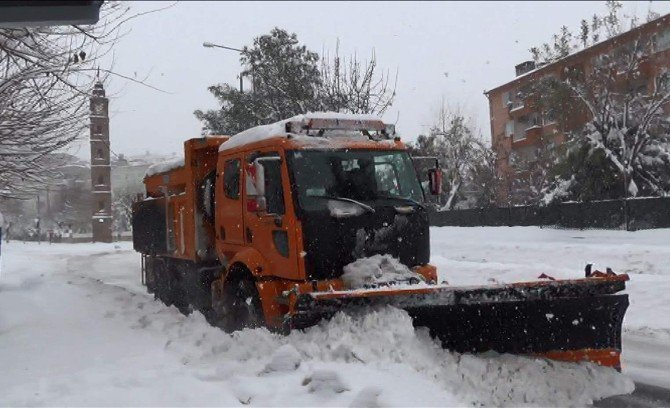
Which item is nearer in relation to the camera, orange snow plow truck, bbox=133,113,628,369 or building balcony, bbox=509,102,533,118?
orange snow plow truck, bbox=133,113,628,369

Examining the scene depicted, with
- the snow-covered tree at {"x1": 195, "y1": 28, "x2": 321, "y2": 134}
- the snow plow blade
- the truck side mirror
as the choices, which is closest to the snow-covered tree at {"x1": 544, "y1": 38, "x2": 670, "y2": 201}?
the snow-covered tree at {"x1": 195, "y1": 28, "x2": 321, "y2": 134}

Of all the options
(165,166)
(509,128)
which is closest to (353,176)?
(165,166)

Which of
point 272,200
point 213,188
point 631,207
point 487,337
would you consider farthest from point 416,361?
point 631,207

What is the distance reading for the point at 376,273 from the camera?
21.3 feet

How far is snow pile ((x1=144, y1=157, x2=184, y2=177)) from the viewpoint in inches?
384

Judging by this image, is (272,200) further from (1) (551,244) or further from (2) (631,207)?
(2) (631,207)

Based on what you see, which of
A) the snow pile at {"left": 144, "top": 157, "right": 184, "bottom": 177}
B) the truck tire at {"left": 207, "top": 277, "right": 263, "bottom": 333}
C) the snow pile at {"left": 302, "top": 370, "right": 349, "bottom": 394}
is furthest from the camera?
A: the snow pile at {"left": 144, "top": 157, "right": 184, "bottom": 177}

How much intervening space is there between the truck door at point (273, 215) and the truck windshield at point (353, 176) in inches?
7.7

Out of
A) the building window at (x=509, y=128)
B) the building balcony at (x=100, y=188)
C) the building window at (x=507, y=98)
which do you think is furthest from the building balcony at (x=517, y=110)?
the building balcony at (x=100, y=188)

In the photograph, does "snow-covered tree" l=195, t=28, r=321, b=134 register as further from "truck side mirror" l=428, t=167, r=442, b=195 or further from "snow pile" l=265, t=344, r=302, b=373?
"snow pile" l=265, t=344, r=302, b=373

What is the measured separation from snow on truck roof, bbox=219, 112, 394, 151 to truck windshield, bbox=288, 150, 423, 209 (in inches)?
12.2

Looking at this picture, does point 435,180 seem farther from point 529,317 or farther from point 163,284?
point 163,284

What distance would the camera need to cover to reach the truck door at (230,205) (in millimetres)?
7691

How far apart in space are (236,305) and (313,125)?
2398mm
